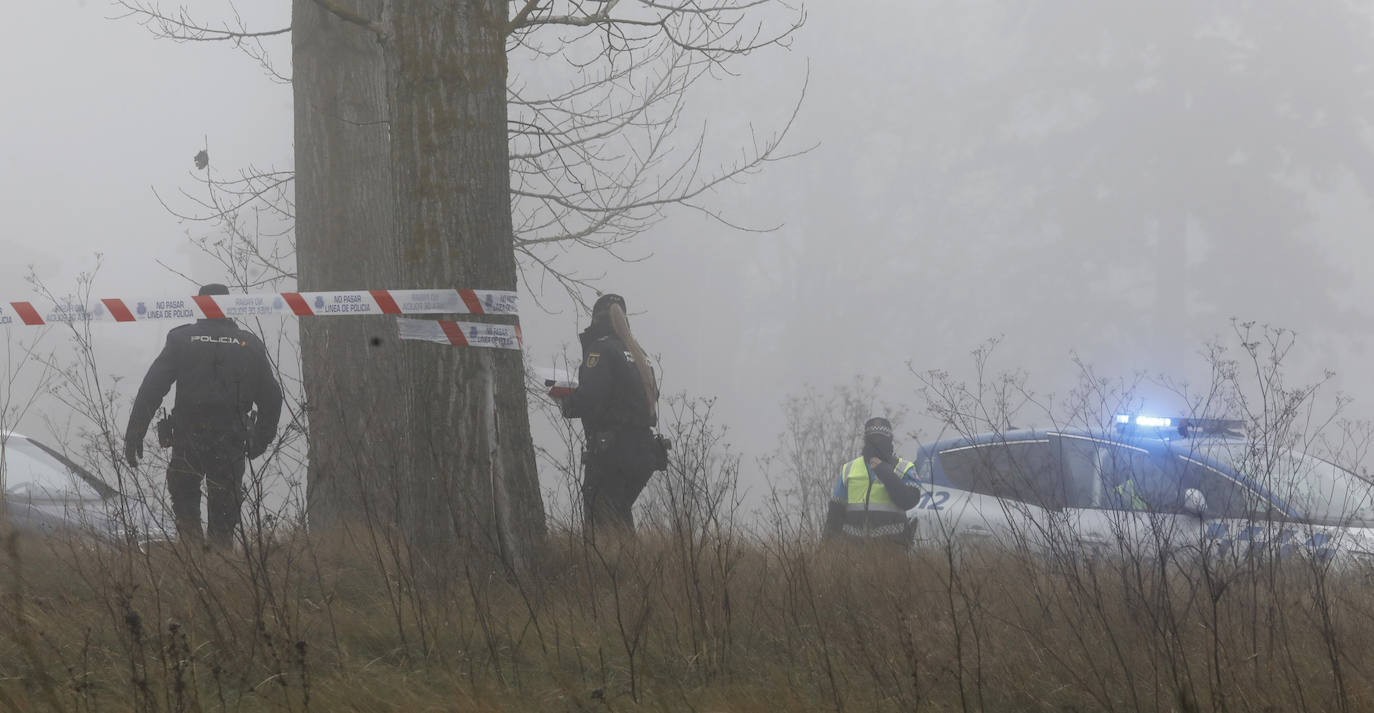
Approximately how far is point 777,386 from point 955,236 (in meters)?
19.5

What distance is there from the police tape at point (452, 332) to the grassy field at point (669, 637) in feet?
2.59

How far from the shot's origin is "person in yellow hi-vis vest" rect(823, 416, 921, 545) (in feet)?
22.8

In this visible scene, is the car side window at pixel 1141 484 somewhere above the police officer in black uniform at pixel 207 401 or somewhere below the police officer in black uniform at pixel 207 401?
below

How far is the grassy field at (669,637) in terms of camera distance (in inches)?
131

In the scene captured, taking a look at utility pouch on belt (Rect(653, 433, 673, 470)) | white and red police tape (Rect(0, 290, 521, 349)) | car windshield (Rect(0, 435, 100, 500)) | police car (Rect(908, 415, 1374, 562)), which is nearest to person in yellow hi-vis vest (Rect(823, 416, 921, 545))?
police car (Rect(908, 415, 1374, 562))

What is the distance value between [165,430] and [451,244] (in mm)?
1965

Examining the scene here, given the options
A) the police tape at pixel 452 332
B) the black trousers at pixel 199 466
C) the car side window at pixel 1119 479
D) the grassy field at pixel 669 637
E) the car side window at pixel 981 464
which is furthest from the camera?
the car side window at pixel 981 464

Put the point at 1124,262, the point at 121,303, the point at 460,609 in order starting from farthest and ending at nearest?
the point at 1124,262
the point at 121,303
the point at 460,609

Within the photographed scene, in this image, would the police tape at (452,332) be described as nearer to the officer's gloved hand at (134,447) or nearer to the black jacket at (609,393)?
the black jacket at (609,393)

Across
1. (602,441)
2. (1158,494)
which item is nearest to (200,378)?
(602,441)

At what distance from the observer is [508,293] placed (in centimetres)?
489

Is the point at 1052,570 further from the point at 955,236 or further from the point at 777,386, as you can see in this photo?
the point at 955,236

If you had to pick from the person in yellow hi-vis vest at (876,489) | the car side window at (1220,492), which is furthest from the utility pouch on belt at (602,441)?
the car side window at (1220,492)

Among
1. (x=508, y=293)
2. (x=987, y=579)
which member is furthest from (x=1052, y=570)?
(x=508, y=293)
